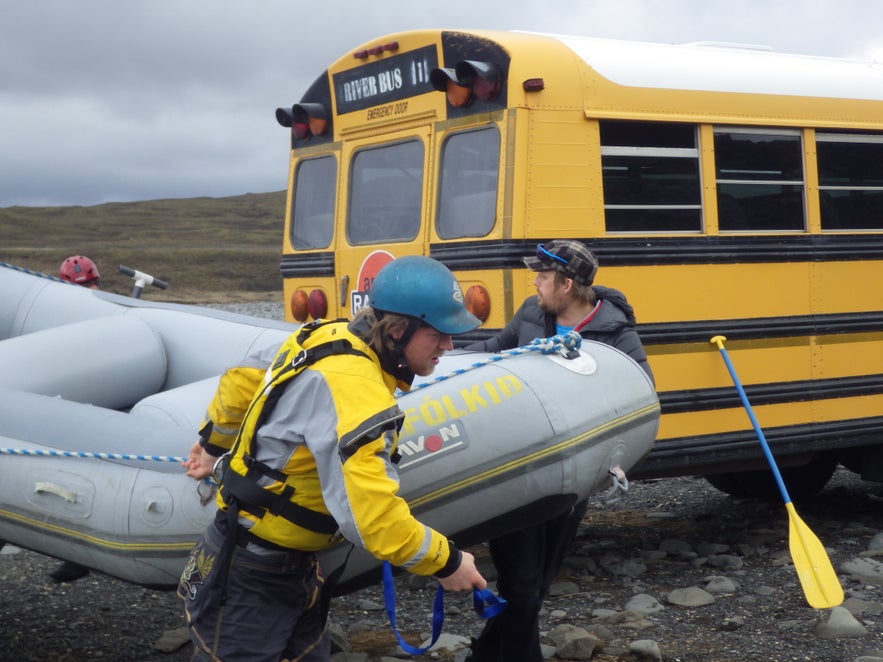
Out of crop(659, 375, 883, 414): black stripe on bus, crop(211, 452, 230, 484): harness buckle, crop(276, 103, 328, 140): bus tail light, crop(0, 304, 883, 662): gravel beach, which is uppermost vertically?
crop(276, 103, 328, 140): bus tail light

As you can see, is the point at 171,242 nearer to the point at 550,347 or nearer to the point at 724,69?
the point at 724,69

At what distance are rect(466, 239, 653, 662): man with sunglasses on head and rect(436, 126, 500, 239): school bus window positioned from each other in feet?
3.18

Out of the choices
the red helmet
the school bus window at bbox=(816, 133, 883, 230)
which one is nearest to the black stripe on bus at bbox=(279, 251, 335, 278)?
the red helmet

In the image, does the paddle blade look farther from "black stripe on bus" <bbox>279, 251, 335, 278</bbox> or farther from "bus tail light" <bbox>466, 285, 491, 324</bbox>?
"black stripe on bus" <bbox>279, 251, 335, 278</bbox>

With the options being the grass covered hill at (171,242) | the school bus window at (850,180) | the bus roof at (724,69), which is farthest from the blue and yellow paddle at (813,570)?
the grass covered hill at (171,242)

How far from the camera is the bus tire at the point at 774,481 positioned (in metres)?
7.87

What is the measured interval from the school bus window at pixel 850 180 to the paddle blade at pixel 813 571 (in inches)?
71.4

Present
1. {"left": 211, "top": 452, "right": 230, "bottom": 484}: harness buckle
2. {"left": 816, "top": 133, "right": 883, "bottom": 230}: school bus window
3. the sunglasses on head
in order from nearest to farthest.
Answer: {"left": 211, "top": 452, "right": 230, "bottom": 484}: harness buckle, the sunglasses on head, {"left": 816, "top": 133, "right": 883, "bottom": 230}: school bus window

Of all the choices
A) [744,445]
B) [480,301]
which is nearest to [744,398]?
[744,445]

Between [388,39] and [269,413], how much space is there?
3.72m

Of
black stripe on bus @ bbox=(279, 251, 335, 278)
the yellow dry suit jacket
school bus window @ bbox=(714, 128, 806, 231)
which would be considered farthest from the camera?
black stripe on bus @ bbox=(279, 251, 335, 278)

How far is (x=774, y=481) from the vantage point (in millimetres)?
7828

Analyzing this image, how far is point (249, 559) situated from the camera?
10.4ft

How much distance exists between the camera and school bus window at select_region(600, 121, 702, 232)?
5.81 meters
